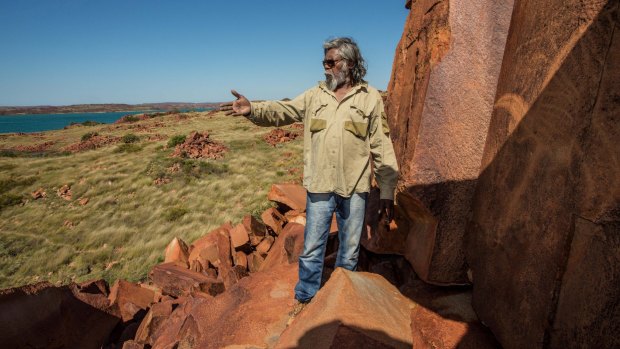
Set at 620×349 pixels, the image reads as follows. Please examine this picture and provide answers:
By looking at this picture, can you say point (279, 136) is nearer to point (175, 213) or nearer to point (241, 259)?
point (175, 213)

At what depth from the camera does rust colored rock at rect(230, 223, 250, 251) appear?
18.1 feet

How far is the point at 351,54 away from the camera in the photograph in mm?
2895

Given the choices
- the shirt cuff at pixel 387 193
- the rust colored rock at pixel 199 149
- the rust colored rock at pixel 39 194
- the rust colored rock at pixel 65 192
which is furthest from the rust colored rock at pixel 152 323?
the rust colored rock at pixel 199 149

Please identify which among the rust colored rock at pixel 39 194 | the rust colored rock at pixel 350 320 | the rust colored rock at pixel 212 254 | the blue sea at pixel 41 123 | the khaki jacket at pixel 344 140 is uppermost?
the khaki jacket at pixel 344 140

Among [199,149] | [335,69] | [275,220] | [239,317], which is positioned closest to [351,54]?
[335,69]

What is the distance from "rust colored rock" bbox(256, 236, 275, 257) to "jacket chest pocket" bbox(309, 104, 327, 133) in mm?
3112

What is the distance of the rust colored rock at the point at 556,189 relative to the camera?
152 centimetres

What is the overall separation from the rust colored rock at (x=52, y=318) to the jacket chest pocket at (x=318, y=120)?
117 inches

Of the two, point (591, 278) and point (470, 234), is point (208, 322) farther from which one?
point (591, 278)

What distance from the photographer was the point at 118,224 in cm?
941

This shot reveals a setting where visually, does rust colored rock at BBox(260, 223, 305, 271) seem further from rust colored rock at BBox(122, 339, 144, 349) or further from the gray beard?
the gray beard

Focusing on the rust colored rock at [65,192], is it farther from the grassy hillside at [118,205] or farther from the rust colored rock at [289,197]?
the rust colored rock at [289,197]

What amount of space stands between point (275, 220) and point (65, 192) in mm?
9681

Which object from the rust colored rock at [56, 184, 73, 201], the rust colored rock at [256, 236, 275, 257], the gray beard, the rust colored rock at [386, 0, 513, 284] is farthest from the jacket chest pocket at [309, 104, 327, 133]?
the rust colored rock at [56, 184, 73, 201]
